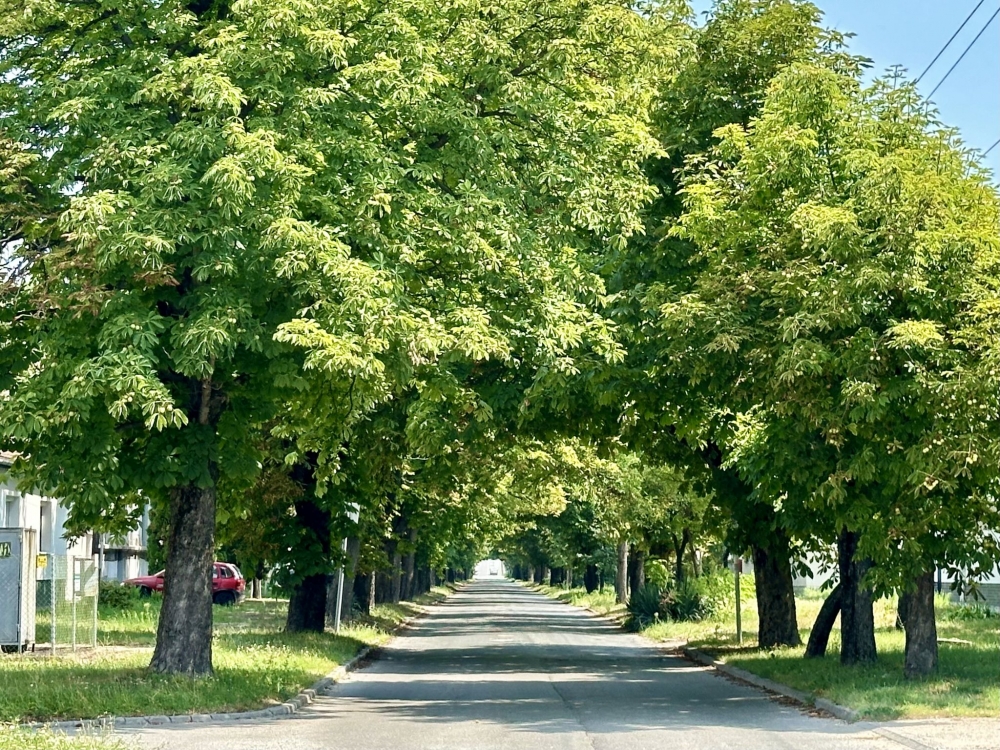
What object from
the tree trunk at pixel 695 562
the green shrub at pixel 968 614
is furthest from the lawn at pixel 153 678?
the tree trunk at pixel 695 562

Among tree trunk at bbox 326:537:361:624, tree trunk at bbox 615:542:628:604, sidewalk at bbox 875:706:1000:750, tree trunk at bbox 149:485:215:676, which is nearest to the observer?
sidewalk at bbox 875:706:1000:750

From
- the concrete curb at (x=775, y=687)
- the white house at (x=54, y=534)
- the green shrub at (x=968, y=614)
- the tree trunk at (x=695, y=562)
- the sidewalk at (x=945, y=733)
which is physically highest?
the white house at (x=54, y=534)

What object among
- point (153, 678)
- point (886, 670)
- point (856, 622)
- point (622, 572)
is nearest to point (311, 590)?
point (856, 622)

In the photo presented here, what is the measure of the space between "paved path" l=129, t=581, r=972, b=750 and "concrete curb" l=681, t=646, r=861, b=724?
0.25 metres

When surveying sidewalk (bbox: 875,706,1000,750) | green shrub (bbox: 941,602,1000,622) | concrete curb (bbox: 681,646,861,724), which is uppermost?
sidewalk (bbox: 875,706,1000,750)

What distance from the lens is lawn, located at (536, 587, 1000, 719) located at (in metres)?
16.5

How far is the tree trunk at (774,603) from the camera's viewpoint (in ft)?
94.3

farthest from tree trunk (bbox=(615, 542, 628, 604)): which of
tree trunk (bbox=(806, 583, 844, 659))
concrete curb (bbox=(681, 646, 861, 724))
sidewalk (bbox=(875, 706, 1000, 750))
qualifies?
sidewalk (bbox=(875, 706, 1000, 750))

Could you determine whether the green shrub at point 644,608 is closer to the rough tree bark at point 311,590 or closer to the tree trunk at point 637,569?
the tree trunk at point 637,569

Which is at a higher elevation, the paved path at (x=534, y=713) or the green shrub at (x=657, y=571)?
the green shrub at (x=657, y=571)

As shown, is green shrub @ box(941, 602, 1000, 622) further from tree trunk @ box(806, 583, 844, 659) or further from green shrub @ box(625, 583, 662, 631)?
tree trunk @ box(806, 583, 844, 659)

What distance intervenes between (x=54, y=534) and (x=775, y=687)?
35.9 m

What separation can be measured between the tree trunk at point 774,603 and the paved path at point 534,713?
69.3 inches

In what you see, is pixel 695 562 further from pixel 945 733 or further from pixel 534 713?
pixel 945 733
